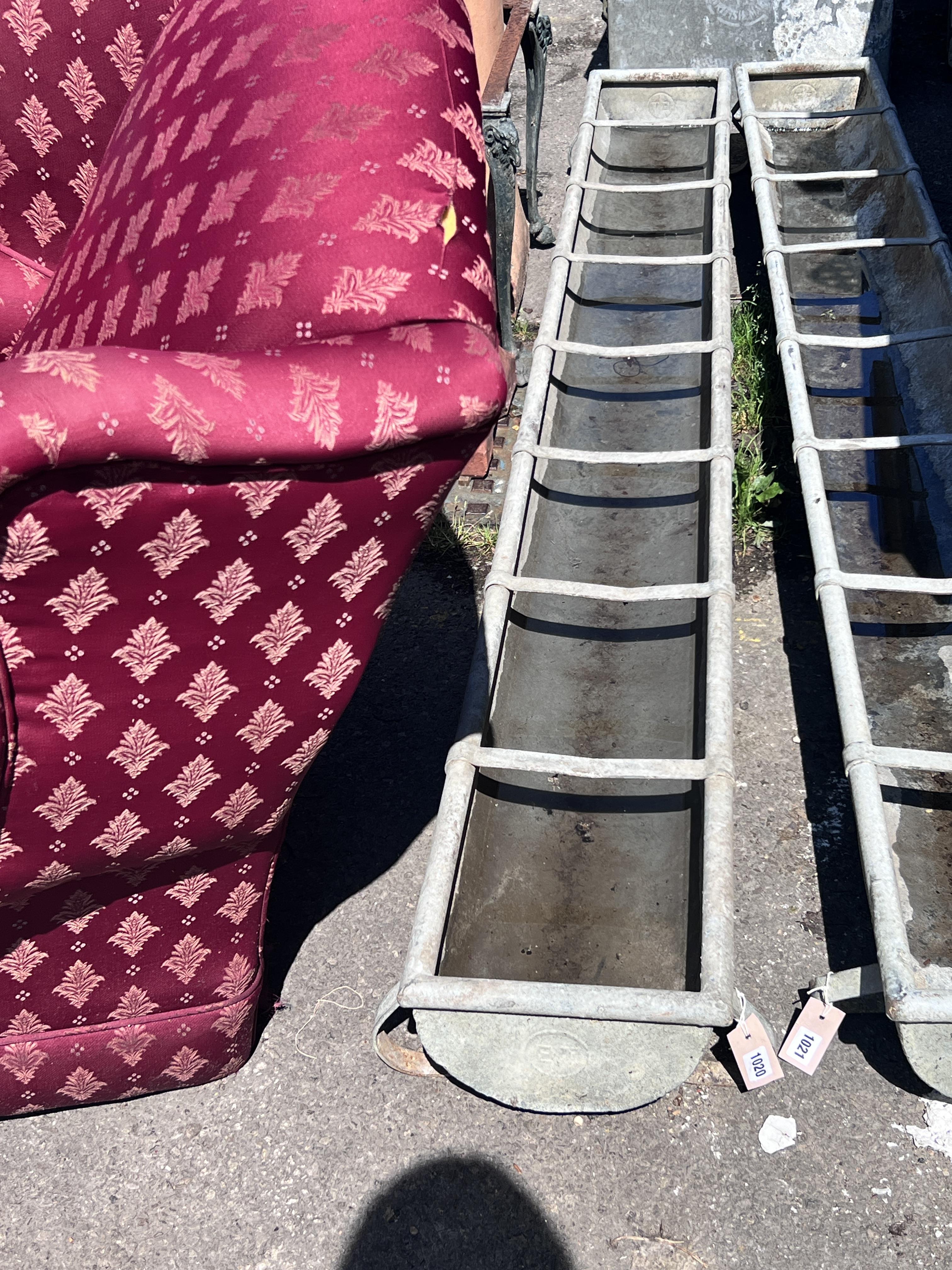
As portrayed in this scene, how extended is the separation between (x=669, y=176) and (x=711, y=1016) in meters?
4.64

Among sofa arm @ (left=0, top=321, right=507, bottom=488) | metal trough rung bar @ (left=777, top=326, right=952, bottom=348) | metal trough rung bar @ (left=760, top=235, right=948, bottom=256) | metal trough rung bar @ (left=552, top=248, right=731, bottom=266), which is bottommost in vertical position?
sofa arm @ (left=0, top=321, right=507, bottom=488)

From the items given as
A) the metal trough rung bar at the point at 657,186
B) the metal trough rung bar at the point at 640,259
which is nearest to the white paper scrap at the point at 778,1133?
the metal trough rung bar at the point at 640,259

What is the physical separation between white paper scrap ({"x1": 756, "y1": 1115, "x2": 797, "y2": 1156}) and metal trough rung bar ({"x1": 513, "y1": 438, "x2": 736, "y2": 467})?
1.71 meters

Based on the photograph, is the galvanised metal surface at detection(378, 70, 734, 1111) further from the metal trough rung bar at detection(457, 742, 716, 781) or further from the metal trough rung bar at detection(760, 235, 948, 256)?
the metal trough rung bar at detection(760, 235, 948, 256)

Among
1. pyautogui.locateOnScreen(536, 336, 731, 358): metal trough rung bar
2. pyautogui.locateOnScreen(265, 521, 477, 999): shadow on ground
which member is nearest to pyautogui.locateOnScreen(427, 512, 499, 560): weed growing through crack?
pyautogui.locateOnScreen(265, 521, 477, 999): shadow on ground

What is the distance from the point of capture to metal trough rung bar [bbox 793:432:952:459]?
306 cm

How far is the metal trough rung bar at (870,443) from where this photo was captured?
120 inches

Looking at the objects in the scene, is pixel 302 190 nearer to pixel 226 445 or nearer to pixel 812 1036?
pixel 226 445

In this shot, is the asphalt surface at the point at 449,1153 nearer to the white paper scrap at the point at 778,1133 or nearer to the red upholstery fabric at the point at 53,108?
the white paper scrap at the point at 778,1133

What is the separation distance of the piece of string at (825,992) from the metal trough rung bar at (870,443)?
1.62 metres

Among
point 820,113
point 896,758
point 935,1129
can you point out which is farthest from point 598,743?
point 820,113

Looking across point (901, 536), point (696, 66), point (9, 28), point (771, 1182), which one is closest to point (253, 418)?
point (9, 28)

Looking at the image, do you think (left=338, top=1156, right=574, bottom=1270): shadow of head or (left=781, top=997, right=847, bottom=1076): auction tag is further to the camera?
(left=781, top=997, right=847, bottom=1076): auction tag

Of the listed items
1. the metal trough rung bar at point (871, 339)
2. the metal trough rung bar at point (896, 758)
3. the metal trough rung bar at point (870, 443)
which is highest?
the metal trough rung bar at point (871, 339)
